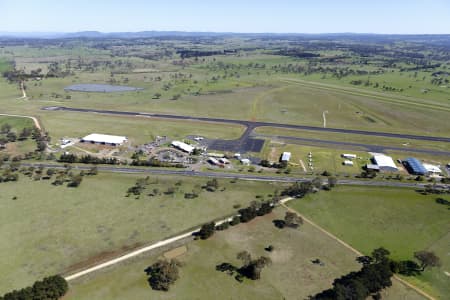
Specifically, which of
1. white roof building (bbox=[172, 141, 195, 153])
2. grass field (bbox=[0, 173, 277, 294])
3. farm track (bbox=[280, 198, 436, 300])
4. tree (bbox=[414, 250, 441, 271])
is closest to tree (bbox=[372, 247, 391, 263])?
farm track (bbox=[280, 198, 436, 300])

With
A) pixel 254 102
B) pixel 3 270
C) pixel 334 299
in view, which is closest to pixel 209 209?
pixel 334 299

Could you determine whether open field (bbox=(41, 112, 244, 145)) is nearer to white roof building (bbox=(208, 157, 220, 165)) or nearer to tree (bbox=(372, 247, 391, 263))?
white roof building (bbox=(208, 157, 220, 165))

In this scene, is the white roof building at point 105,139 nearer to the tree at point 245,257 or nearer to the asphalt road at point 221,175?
the asphalt road at point 221,175

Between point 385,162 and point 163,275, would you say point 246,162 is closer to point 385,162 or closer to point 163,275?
point 385,162

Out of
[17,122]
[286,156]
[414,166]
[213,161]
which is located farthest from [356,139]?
[17,122]

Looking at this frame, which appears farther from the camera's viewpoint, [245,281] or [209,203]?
[209,203]

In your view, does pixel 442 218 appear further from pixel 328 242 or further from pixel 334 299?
pixel 334 299

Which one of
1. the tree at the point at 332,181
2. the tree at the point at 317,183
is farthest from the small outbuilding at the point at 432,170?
the tree at the point at 317,183
